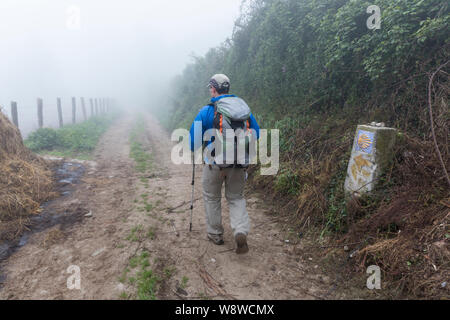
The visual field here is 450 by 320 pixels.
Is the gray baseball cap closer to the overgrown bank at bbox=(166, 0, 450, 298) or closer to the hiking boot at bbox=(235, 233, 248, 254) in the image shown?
the hiking boot at bbox=(235, 233, 248, 254)

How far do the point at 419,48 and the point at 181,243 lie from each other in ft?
14.2

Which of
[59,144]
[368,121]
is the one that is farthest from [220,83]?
[59,144]

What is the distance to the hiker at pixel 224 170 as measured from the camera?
10.5 feet

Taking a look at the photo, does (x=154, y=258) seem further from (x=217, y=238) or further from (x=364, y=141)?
(x=364, y=141)

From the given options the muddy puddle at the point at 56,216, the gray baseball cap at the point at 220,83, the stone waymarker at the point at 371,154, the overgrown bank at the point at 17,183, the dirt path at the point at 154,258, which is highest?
the gray baseball cap at the point at 220,83

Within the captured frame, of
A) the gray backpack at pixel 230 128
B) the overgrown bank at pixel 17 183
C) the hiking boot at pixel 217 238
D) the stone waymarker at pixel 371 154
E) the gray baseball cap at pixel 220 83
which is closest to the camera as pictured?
the gray backpack at pixel 230 128

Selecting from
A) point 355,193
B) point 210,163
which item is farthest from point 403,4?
point 210,163

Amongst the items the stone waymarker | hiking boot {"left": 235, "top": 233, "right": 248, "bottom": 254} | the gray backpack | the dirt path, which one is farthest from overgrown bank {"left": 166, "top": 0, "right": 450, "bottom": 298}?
the gray backpack

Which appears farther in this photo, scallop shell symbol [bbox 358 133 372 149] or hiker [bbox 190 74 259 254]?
scallop shell symbol [bbox 358 133 372 149]

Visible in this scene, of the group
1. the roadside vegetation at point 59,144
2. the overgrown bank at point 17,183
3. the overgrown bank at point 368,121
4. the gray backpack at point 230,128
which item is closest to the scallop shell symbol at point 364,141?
the overgrown bank at point 368,121

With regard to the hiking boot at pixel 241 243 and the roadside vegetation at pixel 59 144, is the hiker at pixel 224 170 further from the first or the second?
the roadside vegetation at pixel 59 144

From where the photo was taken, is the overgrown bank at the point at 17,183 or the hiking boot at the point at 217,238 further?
the overgrown bank at the point at 17,183

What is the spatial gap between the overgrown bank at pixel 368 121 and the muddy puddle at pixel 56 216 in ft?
11.2

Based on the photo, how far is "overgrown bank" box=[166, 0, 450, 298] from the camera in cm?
270
